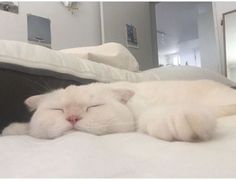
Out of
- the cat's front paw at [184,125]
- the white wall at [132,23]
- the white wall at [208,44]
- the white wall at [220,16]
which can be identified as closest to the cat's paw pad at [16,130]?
the cat's front paw at [184,125]

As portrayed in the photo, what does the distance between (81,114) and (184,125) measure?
0.20 m

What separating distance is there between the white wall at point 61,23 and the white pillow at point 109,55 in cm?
88

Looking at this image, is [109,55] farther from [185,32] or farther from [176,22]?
[185,32]

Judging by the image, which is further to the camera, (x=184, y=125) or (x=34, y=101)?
(x=34, y=101)

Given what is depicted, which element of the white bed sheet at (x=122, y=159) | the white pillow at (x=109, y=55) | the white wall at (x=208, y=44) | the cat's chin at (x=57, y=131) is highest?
the white wall at (x=208, y=44)

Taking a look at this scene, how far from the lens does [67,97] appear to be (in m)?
0.58

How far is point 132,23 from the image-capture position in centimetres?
307

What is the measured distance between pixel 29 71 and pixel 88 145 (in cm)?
38

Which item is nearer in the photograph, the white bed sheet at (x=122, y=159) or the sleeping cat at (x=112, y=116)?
the white bed sheet at (x=122, y=159)


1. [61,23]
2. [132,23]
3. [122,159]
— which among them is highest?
[132,23]

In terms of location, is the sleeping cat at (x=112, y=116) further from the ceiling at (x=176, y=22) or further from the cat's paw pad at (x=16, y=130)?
the ceiling at (x=176, y=22)

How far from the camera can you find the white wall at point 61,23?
203 centimetres

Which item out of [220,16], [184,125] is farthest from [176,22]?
[184,125]

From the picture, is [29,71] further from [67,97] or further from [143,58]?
[143,58]
